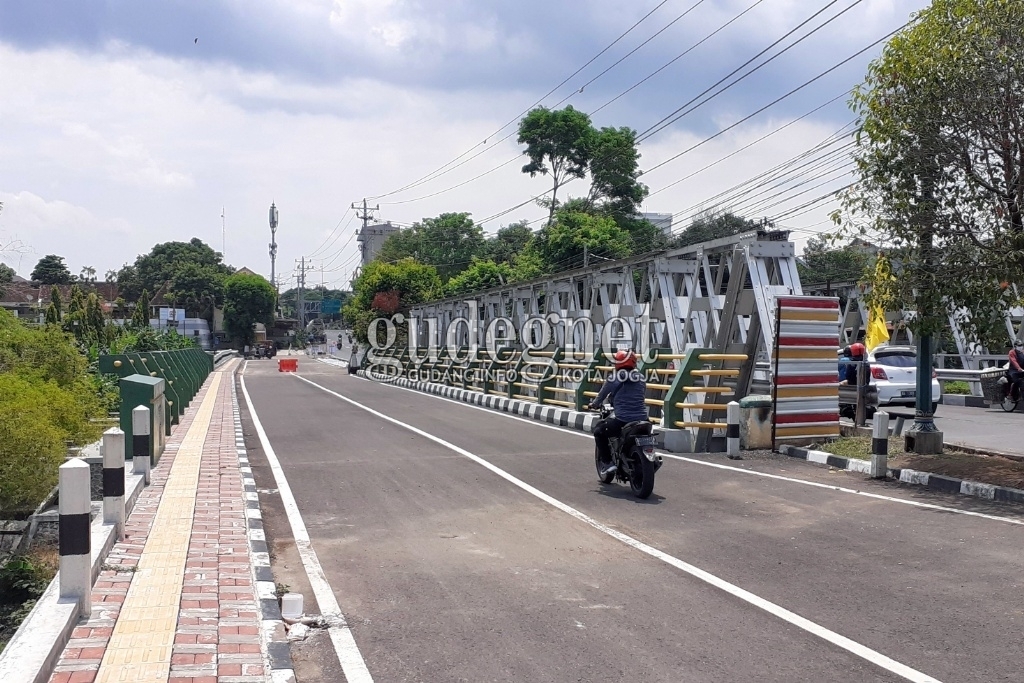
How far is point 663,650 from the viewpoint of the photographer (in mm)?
4938

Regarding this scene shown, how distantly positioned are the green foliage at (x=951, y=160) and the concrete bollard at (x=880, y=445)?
1.21 meters

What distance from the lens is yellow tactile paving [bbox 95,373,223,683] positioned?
4.46m

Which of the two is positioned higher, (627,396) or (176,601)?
(627,396)

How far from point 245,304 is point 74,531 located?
321 feet

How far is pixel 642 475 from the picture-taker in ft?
31.0

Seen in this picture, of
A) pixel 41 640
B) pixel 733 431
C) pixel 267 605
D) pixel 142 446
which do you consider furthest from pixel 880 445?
pixel 41 640

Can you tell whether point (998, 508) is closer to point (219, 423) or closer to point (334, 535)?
point (334, 535)

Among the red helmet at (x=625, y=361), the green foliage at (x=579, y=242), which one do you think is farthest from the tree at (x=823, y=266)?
the red helmet at (x=625, y=361)

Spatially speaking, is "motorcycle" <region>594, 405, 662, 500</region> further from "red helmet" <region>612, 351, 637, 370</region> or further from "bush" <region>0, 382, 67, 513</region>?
"bush" <region>0, 382, 67, 513</region>

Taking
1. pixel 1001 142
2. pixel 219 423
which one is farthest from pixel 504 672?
pixel 219 423

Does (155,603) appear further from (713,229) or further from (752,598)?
(713,229)

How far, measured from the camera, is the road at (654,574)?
4.80 meters

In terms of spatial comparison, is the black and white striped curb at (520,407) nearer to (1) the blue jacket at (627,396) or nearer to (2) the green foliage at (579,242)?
(1) the blue jacket at (627,396)

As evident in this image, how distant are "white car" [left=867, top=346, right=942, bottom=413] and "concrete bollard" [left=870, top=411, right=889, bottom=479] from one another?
765 cm
